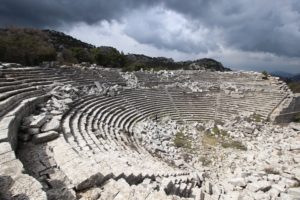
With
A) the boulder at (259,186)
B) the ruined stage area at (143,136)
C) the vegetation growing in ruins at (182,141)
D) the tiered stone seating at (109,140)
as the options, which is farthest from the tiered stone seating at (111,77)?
the boulder at (259,186)

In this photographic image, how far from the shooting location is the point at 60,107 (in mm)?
13352

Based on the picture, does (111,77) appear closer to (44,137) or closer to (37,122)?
(37,122)

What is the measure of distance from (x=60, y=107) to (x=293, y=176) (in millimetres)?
10750

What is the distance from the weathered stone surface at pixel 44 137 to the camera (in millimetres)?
8508

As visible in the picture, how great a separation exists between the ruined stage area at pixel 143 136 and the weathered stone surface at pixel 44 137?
3 centimetres

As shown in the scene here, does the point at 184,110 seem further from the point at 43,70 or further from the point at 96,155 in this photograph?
the point at 96,155

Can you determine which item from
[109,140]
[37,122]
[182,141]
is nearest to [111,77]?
[182,141]

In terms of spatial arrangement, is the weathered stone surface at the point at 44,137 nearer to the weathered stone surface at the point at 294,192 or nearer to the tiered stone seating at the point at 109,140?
the tiered stone seating at the point at 109,140

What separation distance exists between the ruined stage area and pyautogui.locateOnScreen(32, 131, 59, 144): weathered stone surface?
3cm

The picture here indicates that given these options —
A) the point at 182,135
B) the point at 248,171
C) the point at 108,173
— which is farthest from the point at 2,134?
the point at 182,135

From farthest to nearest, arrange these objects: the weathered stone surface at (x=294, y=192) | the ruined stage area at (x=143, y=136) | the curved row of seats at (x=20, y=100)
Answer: the weathered stone surface at (x=294, y=192), the ruined stage area at (x=143, y=136), the curved row of seats at (x=20, y=100)

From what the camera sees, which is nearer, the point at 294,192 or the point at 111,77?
the point at 294,192

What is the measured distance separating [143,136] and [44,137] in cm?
892

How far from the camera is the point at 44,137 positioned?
866 centimetres
